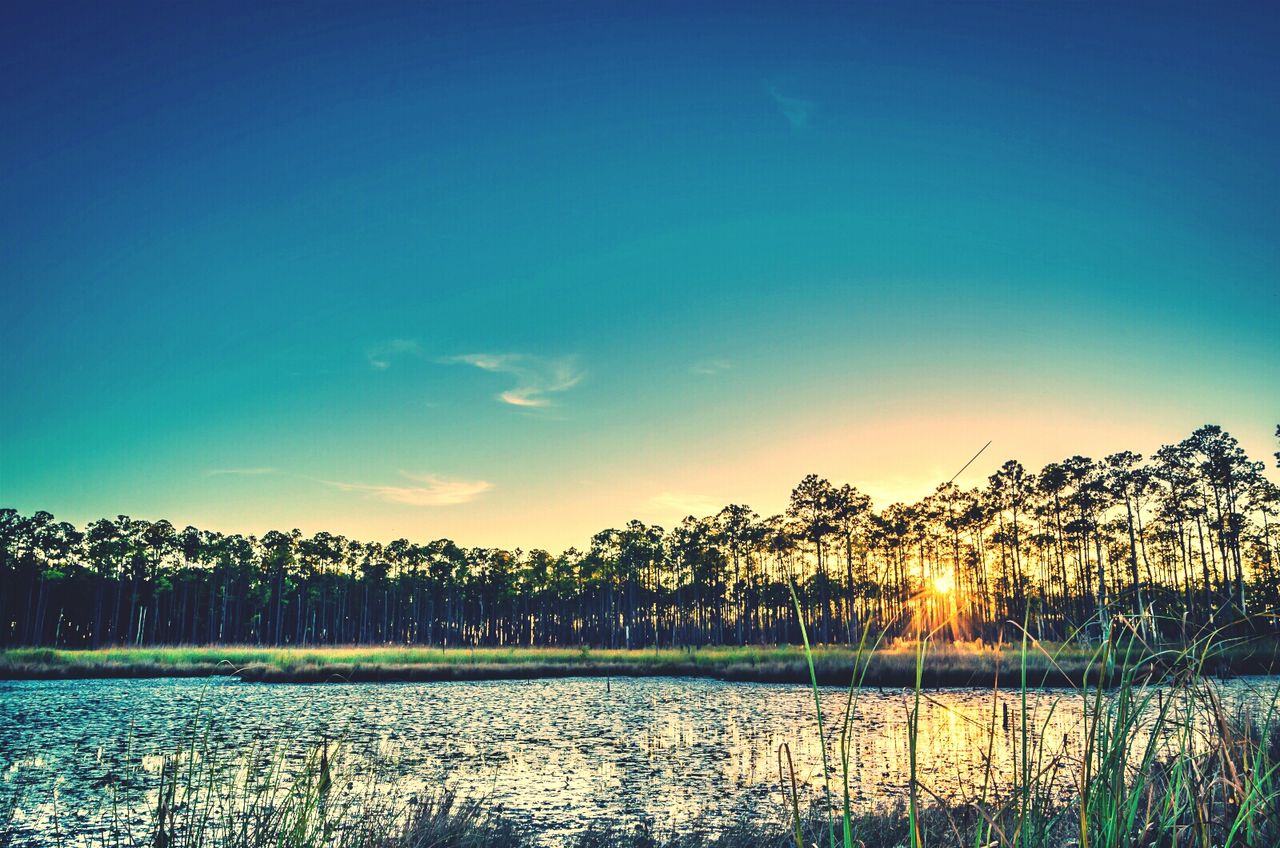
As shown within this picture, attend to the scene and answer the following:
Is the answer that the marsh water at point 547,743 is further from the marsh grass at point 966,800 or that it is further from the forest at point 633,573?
the forest at point 633,573

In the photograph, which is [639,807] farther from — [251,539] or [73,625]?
[251,539]

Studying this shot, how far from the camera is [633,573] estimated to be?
75.3 meters

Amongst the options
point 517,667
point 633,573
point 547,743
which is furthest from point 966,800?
point 633,573

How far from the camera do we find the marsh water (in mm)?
6977

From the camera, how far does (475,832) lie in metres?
5.44

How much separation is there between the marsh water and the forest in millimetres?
26203

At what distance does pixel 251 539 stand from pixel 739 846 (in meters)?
87.5

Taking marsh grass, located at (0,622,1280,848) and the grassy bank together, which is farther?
the grassy bank

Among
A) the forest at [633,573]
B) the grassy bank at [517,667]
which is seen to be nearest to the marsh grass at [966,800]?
the grassy bank at [517,667]

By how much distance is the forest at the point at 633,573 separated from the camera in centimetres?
4369

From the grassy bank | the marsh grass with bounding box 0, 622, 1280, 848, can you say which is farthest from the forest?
the marsh grass with bounding box 0, 622, 1280, 848

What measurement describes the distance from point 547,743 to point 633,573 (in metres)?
65.2

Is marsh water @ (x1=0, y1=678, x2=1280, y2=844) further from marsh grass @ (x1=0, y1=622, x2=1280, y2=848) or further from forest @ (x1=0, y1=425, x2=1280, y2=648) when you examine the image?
forest @ (x1=0, y1=425, x2=1280, y2=648)

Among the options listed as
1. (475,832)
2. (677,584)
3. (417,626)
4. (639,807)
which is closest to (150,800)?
(475,832)
